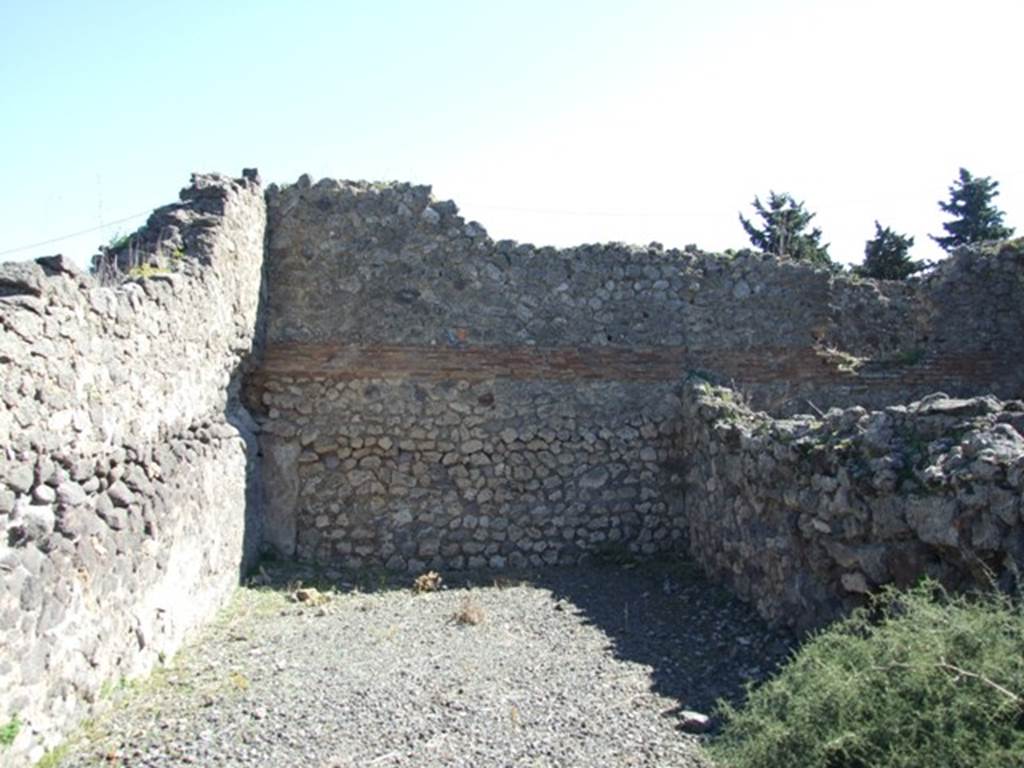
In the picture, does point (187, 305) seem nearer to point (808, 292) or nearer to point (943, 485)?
point (943, 485)

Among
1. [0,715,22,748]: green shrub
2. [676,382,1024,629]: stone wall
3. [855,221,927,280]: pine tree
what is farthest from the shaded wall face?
[855,221,927,280]: pine tree

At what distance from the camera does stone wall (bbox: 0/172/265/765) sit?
4.44 metres

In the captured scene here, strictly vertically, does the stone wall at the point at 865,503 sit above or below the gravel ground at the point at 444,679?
above

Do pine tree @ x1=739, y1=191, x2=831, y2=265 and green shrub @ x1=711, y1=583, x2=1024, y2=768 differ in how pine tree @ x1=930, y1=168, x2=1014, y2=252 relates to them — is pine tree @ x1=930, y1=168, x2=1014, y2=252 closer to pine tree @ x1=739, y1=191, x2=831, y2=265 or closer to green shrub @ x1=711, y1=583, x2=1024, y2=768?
pine tree @ x1=739, y1=191, x2=831, y2=265

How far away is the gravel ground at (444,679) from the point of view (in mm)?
4707

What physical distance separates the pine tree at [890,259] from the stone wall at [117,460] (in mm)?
16908

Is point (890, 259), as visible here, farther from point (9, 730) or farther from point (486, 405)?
point (9, 730)

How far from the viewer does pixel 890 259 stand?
69.8 feet

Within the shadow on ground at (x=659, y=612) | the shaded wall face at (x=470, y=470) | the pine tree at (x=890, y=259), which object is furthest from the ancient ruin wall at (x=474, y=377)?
the pine tree at (x=890, y=259)

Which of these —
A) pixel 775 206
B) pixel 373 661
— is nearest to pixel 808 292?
pixel 373 661

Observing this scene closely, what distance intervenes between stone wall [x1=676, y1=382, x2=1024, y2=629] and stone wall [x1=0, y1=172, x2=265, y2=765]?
4.50 metres

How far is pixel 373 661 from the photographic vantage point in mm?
6316

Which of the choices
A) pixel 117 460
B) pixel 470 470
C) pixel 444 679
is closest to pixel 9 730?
pixel 117 460

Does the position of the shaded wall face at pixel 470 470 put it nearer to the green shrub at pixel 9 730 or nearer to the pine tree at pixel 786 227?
the green shrub at pixel 9 730
